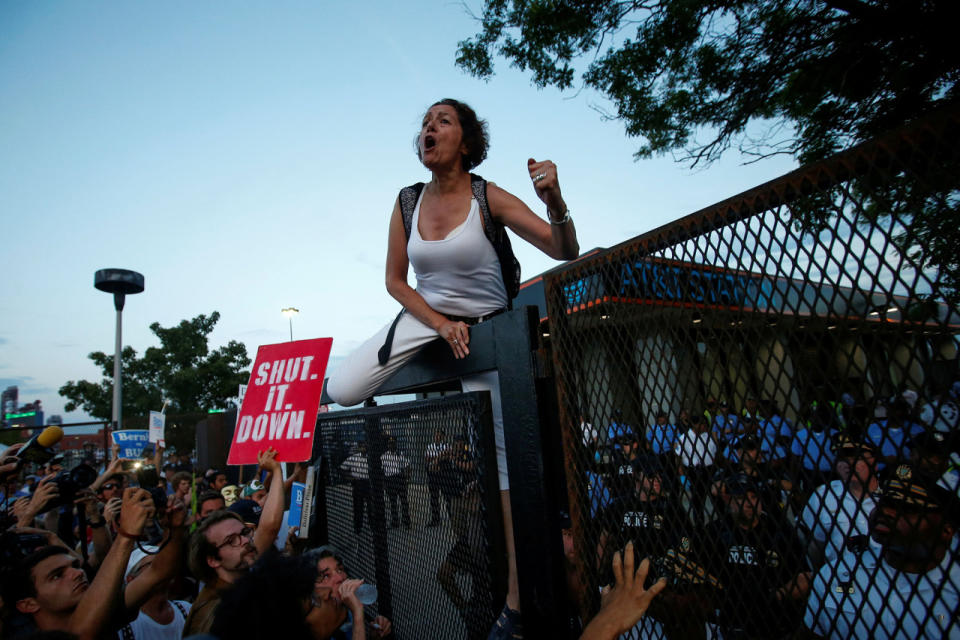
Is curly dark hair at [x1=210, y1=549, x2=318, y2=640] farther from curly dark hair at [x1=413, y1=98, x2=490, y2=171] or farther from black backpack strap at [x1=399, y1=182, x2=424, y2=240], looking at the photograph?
curly dark hair at [x1=413, y1=98, x2=490, y2=171]

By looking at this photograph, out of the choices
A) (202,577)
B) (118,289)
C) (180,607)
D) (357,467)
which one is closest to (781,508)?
(357,467)

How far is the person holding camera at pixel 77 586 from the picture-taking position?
2.23 m

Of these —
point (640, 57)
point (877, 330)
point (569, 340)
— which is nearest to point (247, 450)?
point (569, 340)

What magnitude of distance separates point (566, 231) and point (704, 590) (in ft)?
3.13

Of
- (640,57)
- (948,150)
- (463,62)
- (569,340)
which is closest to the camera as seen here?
(948,150)

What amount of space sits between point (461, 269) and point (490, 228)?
17 centimetres

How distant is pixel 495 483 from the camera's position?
1582mm

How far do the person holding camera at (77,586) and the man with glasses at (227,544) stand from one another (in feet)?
1.98

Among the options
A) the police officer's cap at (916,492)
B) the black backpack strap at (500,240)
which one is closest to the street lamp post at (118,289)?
the black backpack strap at (500,240)

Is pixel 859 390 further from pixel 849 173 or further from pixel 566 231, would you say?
pixel 566 231

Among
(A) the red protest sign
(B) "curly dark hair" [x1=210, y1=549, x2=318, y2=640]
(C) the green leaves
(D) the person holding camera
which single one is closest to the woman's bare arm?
(B) "curly dark hair" [x1=210, y1=549, x2=318, y2=640]

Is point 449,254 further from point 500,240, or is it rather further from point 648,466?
point 648,466

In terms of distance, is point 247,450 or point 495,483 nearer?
point 495,483

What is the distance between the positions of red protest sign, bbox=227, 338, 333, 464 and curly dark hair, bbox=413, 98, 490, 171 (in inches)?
49.0
